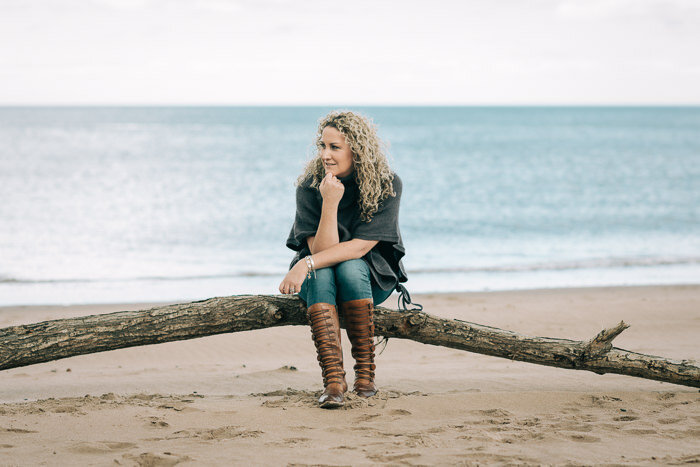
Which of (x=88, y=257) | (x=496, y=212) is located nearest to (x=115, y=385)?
(x=88, y=257)

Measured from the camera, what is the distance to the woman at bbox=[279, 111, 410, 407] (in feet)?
13.0

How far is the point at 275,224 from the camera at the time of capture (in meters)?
18.0

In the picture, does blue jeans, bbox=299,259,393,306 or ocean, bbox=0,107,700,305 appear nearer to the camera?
blue jeans, bbox=299,259,393,306

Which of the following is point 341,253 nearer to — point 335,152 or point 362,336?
point 362,336

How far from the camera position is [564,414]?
13.0 feet

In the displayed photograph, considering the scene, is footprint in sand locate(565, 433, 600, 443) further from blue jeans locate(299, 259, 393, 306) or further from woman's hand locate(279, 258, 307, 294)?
woman's hand locate(279, 258, 307, 294)

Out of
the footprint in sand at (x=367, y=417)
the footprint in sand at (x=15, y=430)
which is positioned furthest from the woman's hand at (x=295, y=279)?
the footprint in sand at (x=15, y=430)

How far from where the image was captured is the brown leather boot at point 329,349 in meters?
3.93

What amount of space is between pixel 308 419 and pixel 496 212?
59.5 ft

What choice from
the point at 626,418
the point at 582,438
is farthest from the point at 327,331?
the point at 626,418

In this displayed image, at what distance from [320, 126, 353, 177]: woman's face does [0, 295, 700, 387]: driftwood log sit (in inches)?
34.0

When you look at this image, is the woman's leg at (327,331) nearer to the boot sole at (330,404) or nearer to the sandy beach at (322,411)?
the boot sole at (330,404)

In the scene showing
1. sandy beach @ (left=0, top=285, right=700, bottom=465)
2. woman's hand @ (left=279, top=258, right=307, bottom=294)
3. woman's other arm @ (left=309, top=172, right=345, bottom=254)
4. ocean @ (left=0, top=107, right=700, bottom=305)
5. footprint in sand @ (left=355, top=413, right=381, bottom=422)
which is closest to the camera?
sandy beach @ (left=0, top=285, right=700, bottom=465)

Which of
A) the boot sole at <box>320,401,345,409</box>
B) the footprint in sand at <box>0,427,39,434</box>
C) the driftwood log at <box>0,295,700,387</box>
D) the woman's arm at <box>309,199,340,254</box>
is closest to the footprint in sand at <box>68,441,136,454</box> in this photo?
the footprint in sand at <box>0,427,39,434</box>
